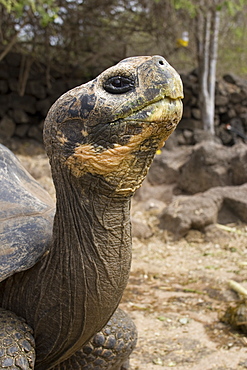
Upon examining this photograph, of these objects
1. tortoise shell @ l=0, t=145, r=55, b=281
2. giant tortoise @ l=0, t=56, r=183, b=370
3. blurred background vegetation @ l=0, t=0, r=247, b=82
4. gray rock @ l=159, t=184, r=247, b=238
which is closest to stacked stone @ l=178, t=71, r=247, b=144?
blurred background vegetation @ l=0, t=0, r=247, b=82

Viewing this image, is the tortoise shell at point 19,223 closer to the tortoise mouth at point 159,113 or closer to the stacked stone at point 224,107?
the tortoise mouth at point 159,113

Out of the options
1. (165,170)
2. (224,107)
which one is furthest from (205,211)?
(224,107)

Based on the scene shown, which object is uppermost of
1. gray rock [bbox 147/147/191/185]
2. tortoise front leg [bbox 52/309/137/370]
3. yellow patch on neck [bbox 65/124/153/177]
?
yellow patch on neck [bbox 65/124/153/177]

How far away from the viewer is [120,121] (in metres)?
1.21

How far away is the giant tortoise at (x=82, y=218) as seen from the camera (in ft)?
3.98

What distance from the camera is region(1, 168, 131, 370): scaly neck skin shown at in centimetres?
134

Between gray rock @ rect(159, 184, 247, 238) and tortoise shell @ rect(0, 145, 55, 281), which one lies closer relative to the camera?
tortoise shell @ rect(0, 145, 55, 281)

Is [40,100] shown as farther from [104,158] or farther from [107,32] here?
[104,158]

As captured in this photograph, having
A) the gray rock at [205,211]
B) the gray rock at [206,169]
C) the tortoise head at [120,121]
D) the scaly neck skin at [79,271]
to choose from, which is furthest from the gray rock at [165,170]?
the tortoise head at [120,121]

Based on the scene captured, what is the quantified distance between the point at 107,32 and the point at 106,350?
25.6 ft

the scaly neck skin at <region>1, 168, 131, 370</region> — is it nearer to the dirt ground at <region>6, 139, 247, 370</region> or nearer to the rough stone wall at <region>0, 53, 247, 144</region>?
the dirt ground at <region>6, 139, 247, 370</region>

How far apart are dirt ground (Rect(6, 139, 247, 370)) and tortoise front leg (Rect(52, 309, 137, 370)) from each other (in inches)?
17.1

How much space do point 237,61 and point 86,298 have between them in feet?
35.1

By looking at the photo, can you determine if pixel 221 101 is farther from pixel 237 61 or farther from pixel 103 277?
pixel 103 277
